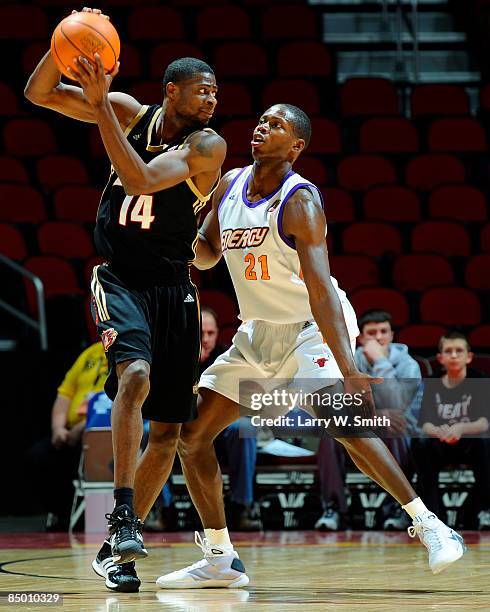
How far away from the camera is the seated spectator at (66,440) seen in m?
7.78

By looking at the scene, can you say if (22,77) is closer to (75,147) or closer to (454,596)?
(75,147)

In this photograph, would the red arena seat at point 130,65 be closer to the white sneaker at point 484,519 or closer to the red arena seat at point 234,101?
the red arena seat at point 234,101

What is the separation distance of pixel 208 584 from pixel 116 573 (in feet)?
1.62

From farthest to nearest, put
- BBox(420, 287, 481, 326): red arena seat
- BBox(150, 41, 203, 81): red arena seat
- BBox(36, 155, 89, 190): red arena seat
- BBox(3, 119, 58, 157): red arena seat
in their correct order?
BBox(150, 41, 203, 81): red arena seat → BBox(3, 119, 58, 157): red arena seat → BBox(36, 155, 89, 190): red arena seat → BBox(420, 287, 481, 326): red arena seat

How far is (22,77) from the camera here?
12055mm

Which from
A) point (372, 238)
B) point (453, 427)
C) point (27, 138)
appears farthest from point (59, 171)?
point (453, 427)

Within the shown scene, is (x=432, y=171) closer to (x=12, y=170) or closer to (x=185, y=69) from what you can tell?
(x=12, y=170)

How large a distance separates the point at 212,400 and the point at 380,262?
5.43 meters

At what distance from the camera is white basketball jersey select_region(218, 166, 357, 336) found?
4.53m

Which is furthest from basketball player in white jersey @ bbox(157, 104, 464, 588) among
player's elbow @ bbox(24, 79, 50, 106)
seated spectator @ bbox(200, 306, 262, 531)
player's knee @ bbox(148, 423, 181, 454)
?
seated spectator @ bbox(200, 306, 262, 531)

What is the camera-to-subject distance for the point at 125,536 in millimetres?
3902

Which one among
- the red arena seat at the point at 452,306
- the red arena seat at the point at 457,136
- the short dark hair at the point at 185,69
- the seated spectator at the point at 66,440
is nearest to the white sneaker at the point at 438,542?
the short dark hair at the point at 185,69

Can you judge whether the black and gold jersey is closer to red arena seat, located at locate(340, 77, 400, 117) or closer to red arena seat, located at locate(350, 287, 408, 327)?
red arena seat, located at locate(350, 287, 408, 327)

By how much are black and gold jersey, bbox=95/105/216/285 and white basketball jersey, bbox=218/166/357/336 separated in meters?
0.22
